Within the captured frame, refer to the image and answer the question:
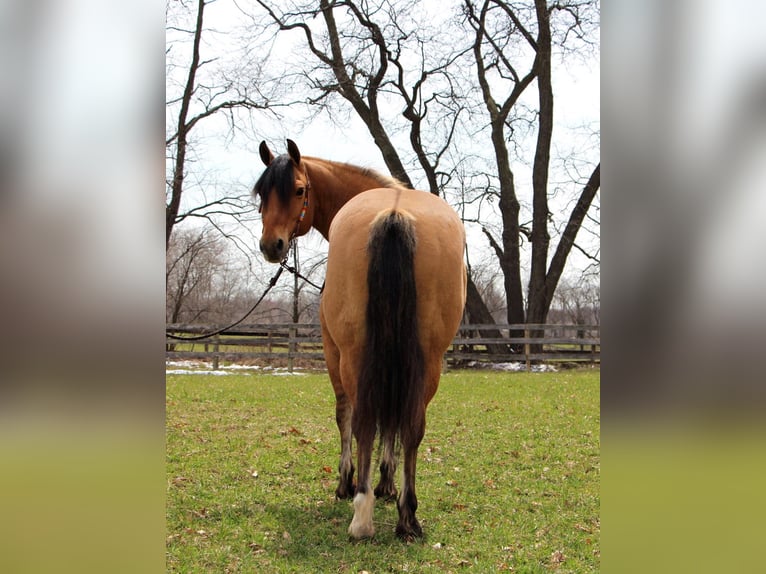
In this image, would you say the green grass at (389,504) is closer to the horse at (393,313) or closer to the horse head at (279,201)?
the horse at (393,313)

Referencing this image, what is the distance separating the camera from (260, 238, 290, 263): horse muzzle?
4473mm

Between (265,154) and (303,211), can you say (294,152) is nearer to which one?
(303,211)

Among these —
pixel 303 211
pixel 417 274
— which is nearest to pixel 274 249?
pixel 303 211

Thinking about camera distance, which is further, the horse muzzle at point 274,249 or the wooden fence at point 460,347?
the wooden fence at point 460,347

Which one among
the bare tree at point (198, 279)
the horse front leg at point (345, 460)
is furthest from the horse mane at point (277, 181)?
the bare tree at point (198, 279)

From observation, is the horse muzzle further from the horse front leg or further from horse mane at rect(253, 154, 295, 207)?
the horse front leg

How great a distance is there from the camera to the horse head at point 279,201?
4.50 m

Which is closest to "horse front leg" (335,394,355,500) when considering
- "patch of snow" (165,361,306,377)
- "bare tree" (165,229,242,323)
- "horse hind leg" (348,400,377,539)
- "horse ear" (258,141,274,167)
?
"horse hind leg" (348,400,377,539)

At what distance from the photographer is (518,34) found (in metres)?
20.4

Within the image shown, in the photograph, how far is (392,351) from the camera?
11.4ft

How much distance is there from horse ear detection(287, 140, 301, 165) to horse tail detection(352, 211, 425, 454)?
4.85 feet

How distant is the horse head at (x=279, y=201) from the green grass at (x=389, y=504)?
1.97 metres
